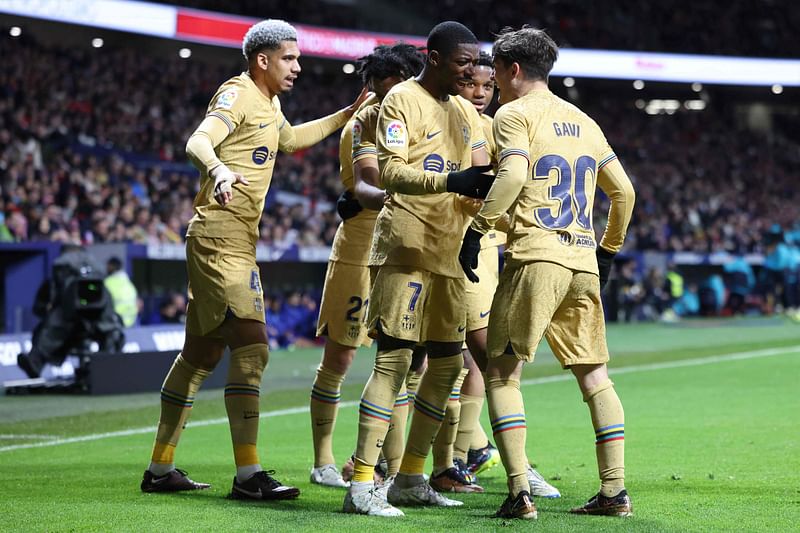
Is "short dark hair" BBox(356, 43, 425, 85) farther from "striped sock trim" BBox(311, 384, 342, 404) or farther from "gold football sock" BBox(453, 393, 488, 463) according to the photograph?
"gold football sock" BBox(453, 393, 488, 463)

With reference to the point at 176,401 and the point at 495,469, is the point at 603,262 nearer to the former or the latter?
the point at 495,469

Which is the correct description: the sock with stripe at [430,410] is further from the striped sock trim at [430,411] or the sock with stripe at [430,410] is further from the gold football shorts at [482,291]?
the gold football shorts at [482,291]

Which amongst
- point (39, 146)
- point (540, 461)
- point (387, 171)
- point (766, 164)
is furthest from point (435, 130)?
point (766, 164)

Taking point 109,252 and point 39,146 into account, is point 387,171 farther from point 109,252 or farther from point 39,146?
point 39,146

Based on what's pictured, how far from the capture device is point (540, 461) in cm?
728

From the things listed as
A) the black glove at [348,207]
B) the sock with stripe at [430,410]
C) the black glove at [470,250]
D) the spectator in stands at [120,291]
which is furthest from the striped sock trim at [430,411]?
the spectator in stands at [120,291]

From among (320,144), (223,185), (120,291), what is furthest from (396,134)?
(320,144)

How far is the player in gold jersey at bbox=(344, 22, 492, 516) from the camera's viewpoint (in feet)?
17.3

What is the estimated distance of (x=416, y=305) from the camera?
17.6 ft

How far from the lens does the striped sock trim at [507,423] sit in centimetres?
518

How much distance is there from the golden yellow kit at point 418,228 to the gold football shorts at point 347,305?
43.3 inches

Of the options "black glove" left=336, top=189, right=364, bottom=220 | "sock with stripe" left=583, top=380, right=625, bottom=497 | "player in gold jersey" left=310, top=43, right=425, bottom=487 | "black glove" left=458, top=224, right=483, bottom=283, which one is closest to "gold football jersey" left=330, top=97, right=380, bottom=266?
"player in gold jersey" left=310, top=43, right=425, bottom=487

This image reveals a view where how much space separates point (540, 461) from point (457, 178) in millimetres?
2915

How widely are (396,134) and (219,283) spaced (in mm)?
1357
